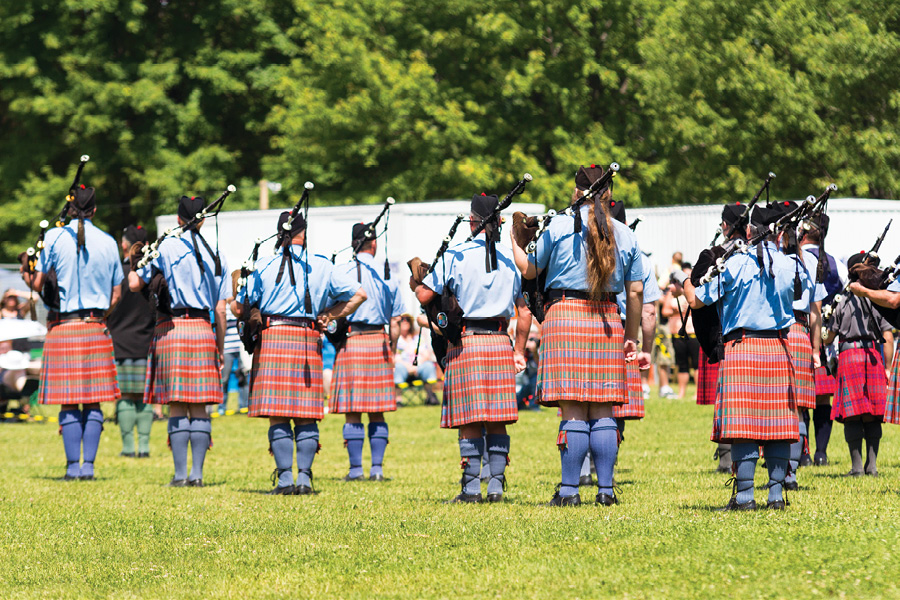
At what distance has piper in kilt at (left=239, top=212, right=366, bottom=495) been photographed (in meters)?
8.71

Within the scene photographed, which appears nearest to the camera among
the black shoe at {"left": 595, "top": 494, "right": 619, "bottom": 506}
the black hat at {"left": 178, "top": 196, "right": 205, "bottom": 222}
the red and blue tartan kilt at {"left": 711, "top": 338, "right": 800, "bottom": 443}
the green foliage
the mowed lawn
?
the mowed lawn

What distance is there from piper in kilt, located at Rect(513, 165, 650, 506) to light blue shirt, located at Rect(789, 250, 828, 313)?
1115 millimetres

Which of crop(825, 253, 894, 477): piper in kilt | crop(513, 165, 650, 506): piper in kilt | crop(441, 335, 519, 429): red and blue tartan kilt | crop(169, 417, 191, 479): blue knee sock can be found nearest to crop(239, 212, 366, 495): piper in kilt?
crop(169, 417, 191, 479): blue knee sock

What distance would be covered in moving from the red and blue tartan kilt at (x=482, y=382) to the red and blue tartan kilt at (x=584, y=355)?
0.76m

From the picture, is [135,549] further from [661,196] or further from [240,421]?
[661,196]

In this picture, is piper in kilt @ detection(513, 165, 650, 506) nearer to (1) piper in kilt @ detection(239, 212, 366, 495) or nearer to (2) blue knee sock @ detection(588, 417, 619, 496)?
(2) blue knee sock @ detection(588, 417, 619, 496)

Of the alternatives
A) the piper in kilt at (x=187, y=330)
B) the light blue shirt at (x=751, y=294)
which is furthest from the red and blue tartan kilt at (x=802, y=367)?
the piper in kilt at (x=187, y=330)

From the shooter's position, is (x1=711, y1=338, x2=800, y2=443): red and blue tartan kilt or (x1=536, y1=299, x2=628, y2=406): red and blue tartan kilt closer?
(x1=711, y1=338, x2=800, y2=443): red and blue tartan kilt

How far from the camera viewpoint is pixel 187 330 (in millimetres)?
9195

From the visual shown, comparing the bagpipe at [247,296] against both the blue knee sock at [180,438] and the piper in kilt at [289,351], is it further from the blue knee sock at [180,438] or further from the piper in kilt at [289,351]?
the blue knee sock at [180,438]

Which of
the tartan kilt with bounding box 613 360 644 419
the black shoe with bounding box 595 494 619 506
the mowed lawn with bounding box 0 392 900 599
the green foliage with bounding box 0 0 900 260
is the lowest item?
the mowed lawn with bounding box 0 392 900 599

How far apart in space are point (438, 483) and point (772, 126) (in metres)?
15.0

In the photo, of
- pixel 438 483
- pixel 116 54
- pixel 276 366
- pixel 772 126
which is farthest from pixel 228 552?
pixel 116 54

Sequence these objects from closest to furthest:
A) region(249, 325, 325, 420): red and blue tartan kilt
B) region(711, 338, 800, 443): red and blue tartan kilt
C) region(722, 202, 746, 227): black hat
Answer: region(711, 338, 800, 443): red and blue tartan kilt
region(722, 202, 746, 227): black hat
region(249, 325, 325, 420): red and blue tartan kilt
